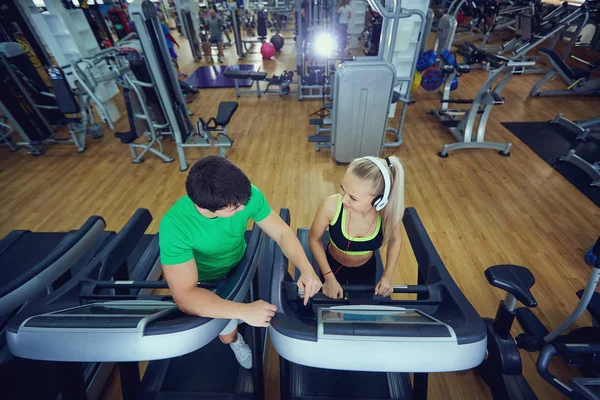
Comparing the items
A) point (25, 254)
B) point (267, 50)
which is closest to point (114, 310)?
point (25, 254)

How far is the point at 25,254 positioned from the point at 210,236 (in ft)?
5.78

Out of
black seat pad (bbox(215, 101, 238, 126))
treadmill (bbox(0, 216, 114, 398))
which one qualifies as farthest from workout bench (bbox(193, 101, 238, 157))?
treadmill (bbox(0, 216, 114, 398))

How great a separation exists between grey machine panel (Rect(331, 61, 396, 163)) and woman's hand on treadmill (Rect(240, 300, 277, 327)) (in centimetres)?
234

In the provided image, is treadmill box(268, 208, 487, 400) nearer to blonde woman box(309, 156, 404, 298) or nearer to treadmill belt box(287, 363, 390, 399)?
blonde woman box(309, 156, 404, 298)

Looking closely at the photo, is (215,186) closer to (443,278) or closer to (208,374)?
(443,278)

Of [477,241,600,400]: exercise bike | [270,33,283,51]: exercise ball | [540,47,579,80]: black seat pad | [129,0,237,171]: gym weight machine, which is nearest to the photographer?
[477,241,600,400]: exercise bike

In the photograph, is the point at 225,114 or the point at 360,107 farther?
the point at 225,114

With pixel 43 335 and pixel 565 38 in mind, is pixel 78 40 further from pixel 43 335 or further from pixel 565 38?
pixel 565 38

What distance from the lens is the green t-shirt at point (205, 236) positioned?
39.3 inches

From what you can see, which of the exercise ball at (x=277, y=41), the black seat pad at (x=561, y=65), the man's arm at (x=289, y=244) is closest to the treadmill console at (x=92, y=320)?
the man's arm at (x=289, y=244)

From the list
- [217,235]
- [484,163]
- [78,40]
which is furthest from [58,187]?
[484,163]

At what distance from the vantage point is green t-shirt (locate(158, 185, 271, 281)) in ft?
3.28

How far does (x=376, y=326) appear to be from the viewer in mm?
784

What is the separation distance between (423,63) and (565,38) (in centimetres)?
446
